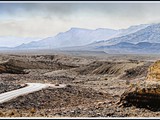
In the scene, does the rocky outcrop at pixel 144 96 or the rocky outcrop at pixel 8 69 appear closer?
the rocky outcrop at pixel 144 96

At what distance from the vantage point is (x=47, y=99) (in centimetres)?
3369

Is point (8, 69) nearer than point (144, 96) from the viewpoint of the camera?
No

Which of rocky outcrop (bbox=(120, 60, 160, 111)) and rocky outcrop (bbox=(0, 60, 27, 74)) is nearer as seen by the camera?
rocky outcrop (bbox=(120, 60, 160, 111))

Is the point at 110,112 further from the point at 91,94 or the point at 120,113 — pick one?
the point at 91,94

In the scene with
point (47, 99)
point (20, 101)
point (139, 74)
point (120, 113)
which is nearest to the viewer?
point (120, 113)

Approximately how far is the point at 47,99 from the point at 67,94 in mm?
4555

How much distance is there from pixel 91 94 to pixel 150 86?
1787 cm

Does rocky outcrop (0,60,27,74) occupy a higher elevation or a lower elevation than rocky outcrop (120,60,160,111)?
lower

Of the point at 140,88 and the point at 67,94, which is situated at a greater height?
the point at 140,88

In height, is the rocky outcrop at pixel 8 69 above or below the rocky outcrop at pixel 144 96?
below

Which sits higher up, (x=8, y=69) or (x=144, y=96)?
(x=144, y=96)

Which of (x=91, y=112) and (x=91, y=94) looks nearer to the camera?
(x=91, y=112)

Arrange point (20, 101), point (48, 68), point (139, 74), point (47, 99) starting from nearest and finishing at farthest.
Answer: point (20, 101)
point (47, 99)
point (139, 74)
point (48, 68)

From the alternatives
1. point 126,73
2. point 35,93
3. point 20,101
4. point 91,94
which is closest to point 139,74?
point 126,73
